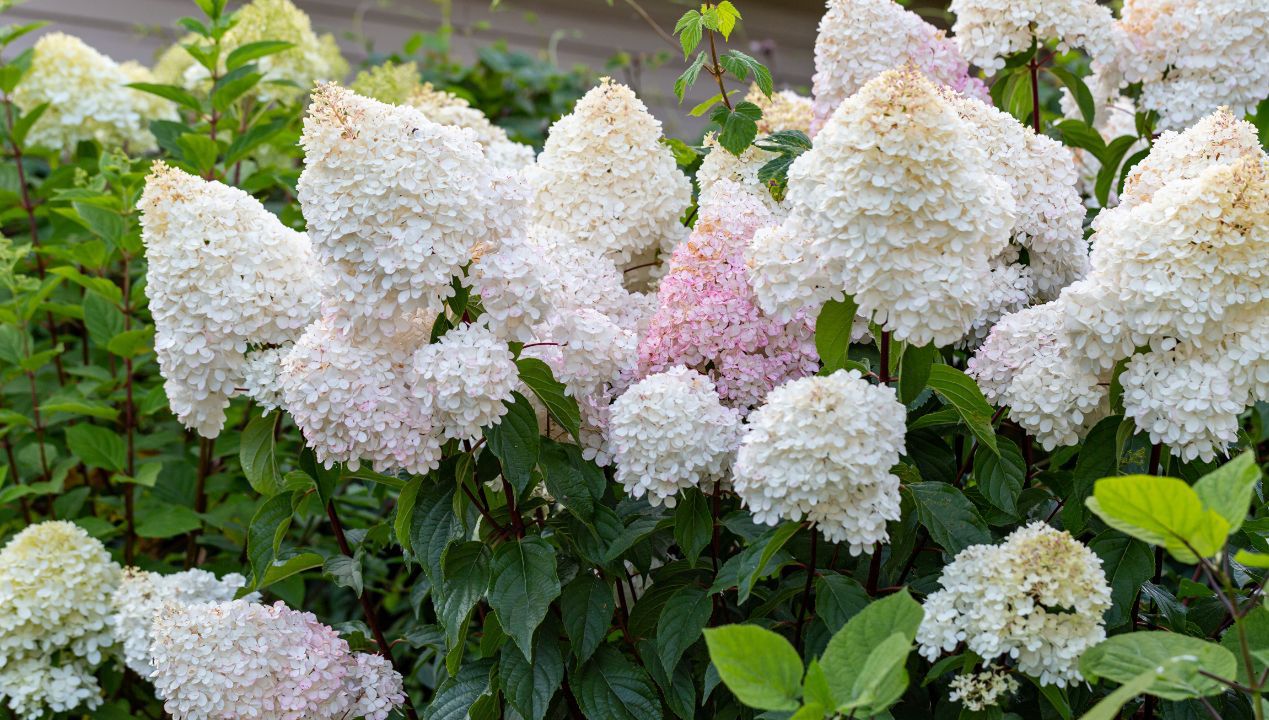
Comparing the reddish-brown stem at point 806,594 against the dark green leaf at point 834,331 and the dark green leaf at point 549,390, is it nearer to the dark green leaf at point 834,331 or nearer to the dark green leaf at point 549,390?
the dark green leaf at point 834,331

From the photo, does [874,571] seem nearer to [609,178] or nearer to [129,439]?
[609,178]

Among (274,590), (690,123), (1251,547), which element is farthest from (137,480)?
(690,123)

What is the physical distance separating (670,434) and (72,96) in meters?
2.36

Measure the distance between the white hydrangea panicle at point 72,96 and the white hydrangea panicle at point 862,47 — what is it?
6.53ft

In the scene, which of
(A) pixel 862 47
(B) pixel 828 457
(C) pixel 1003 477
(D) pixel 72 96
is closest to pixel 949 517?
(C) pixel 1003 477

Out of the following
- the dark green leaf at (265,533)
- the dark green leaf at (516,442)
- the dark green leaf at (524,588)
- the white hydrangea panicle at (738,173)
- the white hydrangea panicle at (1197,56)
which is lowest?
the dark green leaf at (265,533)

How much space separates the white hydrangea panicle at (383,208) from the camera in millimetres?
1450

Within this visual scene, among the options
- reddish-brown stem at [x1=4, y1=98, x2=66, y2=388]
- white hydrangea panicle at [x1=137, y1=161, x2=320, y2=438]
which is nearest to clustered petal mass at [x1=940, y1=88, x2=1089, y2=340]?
white hydrangea panicle at [x1=137, y1=161, x2=320, y2=438]

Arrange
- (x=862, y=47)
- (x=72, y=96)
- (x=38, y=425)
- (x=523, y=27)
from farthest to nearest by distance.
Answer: (x=523, y=27) < (x=72, y=96) < (x=38, y=425) < (x=862, y=47)

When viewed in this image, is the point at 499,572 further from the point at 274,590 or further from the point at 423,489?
the point at 274,590

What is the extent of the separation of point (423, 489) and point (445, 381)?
8.7 inches

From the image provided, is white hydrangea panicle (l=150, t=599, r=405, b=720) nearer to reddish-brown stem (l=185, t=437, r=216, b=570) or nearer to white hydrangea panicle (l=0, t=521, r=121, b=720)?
white hydrangea panicle (l=0, t=521, r=121, b=720)

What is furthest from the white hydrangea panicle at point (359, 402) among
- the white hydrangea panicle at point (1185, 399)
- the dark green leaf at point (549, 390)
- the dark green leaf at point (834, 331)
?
the white hydrangea panicle at point (1185, 399)

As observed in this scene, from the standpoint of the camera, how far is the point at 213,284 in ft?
5.39
